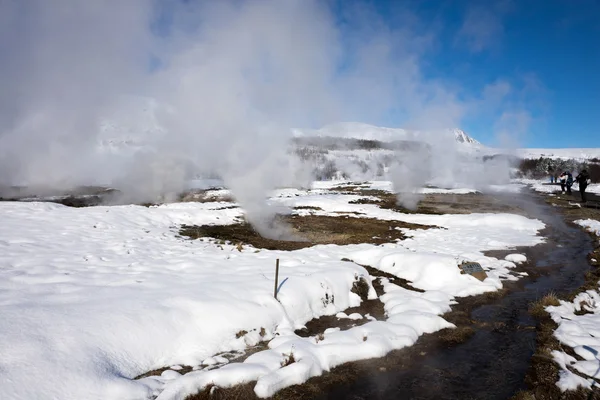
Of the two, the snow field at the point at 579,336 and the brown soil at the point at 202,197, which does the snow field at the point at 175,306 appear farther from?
the brown soil at the point at 202,197

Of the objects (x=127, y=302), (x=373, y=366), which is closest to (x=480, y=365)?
(x=373, y=366)

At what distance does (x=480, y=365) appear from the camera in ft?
24.5

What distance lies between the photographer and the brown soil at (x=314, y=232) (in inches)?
719

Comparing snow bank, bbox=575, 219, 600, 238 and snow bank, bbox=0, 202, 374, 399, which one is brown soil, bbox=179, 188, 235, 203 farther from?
snow bank, bbox=575, 219, 600, 238

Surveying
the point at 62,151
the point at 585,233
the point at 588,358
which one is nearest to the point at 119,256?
the point at 588,358

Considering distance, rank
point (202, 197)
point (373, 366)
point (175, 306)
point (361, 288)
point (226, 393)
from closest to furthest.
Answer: point (226, 393)
point (373, 366)
point (175, 306)
point (361, 288)
point (202, 197)

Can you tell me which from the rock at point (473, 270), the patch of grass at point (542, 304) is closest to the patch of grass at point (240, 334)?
the patch of grass at point (542, 304)

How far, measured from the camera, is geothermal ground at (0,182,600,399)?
Result: 20.1 ft

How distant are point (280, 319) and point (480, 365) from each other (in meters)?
5.07

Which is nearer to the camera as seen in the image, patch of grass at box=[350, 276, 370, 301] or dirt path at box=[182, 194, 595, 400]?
dirt path at box=[182, 194, 595, 400]

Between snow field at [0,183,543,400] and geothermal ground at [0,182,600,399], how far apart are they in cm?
4

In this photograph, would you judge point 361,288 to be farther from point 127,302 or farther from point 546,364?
point 127,302

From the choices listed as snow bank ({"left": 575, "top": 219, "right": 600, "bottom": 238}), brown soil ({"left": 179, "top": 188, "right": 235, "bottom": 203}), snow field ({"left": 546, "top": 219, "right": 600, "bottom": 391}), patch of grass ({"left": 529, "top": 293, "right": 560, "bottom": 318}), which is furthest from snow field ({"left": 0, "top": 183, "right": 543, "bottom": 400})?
brown soil ({"left": 179, "top": 188, "right": 235, "bottom": 203})

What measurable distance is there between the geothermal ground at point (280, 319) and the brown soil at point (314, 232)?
2.88 ft
